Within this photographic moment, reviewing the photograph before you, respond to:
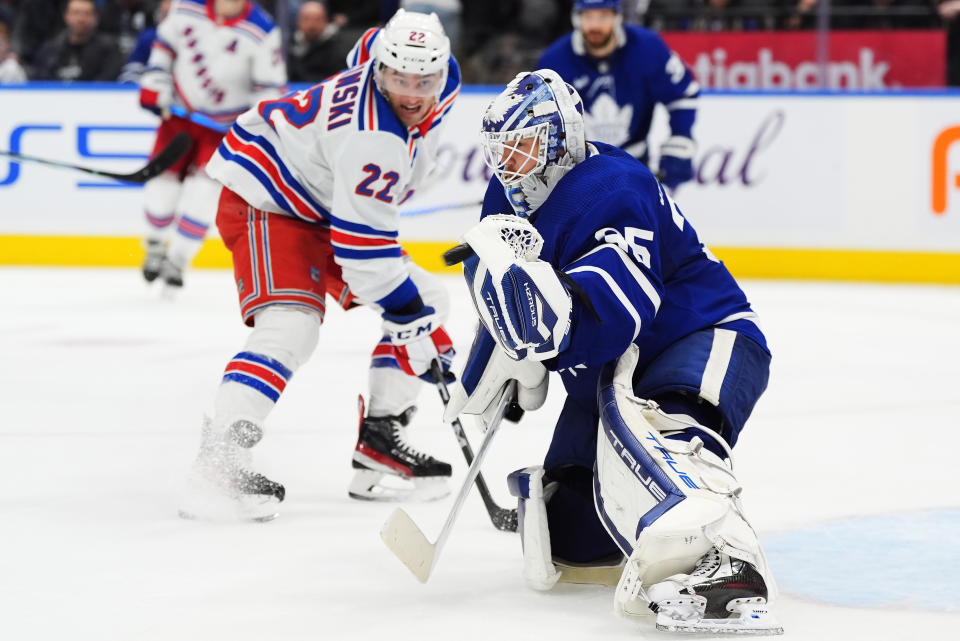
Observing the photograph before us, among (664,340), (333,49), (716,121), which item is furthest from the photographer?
(333,49)

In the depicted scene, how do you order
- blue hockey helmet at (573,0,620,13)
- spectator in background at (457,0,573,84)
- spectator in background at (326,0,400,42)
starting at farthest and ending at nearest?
spectator in background at (326,0,400,42) < spectator in background at (457,0,573,84) < blue hockey helmet at (573,0,620,13)

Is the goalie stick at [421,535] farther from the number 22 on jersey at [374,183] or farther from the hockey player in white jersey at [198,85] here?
the hockey player in white jersey at [198,85]

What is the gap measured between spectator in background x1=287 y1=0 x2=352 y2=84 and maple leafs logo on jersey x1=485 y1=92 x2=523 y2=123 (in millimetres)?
5001

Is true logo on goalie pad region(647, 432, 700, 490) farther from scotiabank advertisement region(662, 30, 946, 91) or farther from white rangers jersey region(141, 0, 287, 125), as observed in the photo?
A: scotiabank advertisement region(662, 30, 946, 91)

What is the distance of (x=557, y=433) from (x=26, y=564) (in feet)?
2.95

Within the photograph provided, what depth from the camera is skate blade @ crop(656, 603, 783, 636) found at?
1883 mm

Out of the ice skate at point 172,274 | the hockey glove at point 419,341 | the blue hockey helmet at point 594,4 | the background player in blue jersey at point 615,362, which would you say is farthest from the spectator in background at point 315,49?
the background player in blue jersey at point 615,362

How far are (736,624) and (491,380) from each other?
54cm

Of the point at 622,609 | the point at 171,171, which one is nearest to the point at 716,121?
the point at 171,171

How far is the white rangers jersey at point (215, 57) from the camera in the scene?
5.93 metres

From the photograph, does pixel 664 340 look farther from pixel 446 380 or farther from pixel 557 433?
pixel 446 380

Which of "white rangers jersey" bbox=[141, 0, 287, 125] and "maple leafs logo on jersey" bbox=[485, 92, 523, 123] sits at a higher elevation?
"maple leafs logo on jersey" bbox=[485, 92, 523, 123]

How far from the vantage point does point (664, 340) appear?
7.02ft

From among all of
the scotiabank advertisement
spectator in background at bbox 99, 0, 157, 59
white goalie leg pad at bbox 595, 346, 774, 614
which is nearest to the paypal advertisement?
the scotiabank advertisement
